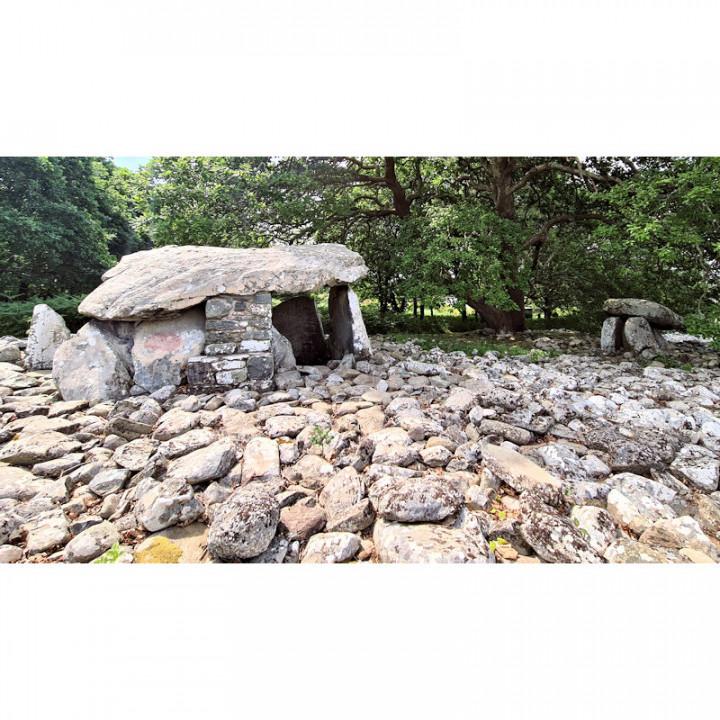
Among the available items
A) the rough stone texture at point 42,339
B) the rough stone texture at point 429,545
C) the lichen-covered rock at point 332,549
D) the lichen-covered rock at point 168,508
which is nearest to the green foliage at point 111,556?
the lichen-covered rock at point 168,508

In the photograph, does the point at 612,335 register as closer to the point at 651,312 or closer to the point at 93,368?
the point at 651,312

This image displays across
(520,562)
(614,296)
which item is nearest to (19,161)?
(520,562)

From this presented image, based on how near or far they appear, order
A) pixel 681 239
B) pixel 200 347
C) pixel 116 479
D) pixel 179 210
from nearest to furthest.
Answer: pixel 116 479 → pixel 200 347 → pixel 681 239 → pixel 179 210

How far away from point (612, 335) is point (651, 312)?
24.1 inches

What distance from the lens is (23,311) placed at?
5402 mm

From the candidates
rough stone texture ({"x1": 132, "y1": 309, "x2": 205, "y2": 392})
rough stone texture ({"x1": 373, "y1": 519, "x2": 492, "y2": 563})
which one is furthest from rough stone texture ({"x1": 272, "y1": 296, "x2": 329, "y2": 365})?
rough stone texture ({"x1": 373, "y1": 519, "x2": 492, "y2": 563})

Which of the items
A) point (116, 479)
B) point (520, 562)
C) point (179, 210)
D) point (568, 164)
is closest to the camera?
point (520, 562)

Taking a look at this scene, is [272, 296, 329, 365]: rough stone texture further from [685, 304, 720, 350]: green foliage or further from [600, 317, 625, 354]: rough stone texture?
[600, 317, 625, 354]: rough stone texture

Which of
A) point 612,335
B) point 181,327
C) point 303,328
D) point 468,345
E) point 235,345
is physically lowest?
point 468,345

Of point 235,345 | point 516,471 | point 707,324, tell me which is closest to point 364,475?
point 516,471

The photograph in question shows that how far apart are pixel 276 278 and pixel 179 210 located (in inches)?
130

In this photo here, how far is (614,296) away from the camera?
21.3ft

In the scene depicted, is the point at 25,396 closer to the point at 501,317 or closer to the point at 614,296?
the point at 501,317

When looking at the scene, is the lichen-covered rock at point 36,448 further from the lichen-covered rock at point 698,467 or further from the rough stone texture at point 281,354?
the lichen-covered rock at point 698,467
